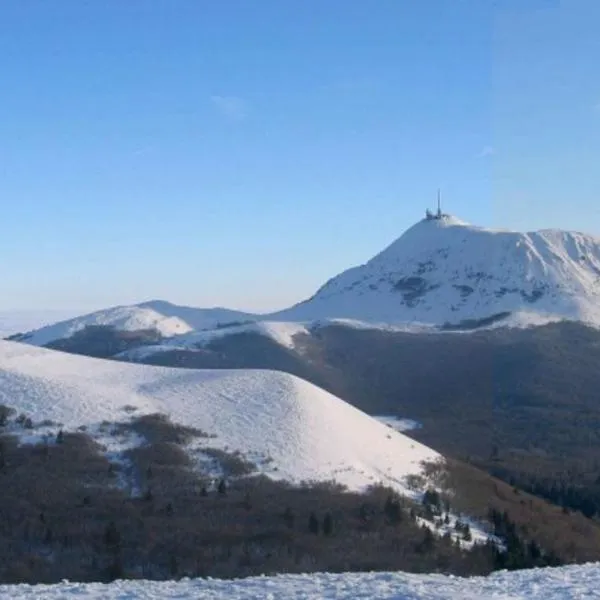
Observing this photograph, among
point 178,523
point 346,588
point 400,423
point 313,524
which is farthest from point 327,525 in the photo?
point 400,423

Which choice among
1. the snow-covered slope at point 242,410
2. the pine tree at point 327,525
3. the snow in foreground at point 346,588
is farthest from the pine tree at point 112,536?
the snow in foreground at point 346,588

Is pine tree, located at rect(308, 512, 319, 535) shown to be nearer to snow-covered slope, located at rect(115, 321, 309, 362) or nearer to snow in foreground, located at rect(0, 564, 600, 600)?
snow in foreground, located at rect(0, 564, 600, 600)

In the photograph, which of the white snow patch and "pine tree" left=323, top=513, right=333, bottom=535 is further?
the white snow patch

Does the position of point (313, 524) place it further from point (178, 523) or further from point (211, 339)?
point (211, 339)

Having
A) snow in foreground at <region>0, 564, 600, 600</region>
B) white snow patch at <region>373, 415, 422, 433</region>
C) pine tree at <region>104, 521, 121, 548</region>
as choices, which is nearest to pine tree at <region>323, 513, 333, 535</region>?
pine tree at <region>104, 521, 121, 548</region>

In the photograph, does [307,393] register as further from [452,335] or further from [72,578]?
[452,335]

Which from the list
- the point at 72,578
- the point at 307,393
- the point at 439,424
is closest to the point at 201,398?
the point at 307,393

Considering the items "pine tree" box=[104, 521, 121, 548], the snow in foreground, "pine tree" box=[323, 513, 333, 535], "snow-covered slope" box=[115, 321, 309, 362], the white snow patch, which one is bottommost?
the white snow patch
